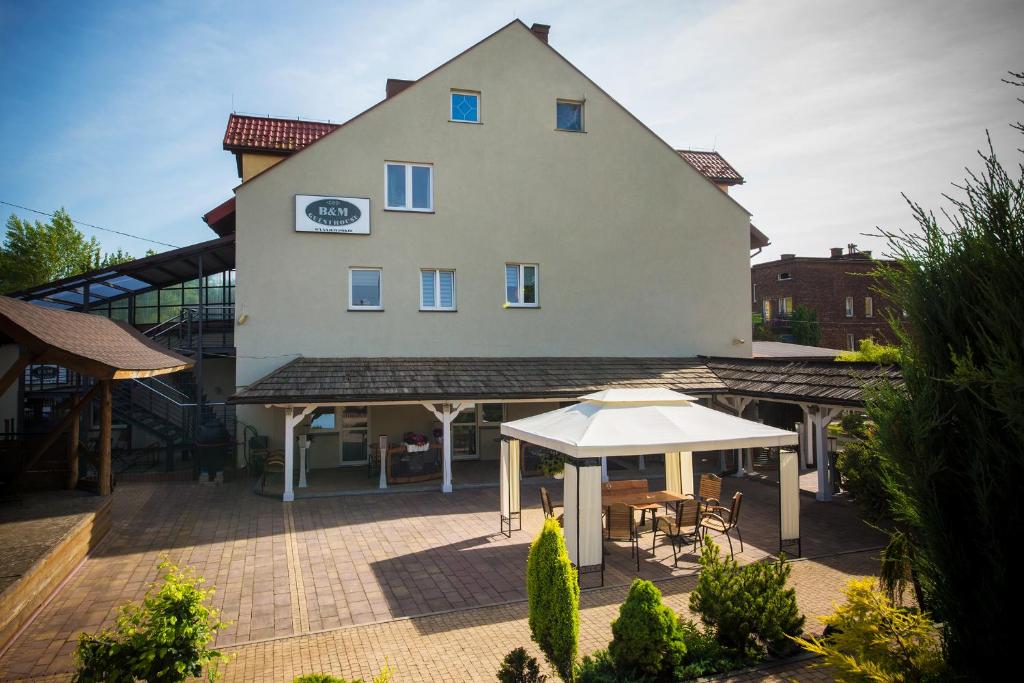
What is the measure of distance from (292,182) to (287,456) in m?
7.26

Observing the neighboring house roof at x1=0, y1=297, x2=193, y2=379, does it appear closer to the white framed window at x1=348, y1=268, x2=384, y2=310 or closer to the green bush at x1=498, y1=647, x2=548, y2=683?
the white framed window at x1=348, y1=268, x2=384, y2=310

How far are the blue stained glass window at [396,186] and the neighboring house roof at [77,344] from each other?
A: 6776 millimetres

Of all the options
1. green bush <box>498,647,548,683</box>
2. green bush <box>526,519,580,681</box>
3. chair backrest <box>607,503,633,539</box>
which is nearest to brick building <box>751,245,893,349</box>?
chair backrest <box>607,503,633,539</box>

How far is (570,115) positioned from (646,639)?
16600mm

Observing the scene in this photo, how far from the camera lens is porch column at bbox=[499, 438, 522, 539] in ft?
38.1

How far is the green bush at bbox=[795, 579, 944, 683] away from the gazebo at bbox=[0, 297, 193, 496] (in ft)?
33.2

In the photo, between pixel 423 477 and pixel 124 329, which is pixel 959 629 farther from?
pixel 124 329

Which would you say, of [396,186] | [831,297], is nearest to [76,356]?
[396,186]

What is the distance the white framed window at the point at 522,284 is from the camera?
1867cm

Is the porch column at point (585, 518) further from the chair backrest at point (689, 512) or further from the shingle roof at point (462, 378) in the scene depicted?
the shingle roof at point (462, 378)

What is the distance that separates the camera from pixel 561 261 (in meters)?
18.9

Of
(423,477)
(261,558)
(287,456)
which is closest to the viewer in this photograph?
(261,558)

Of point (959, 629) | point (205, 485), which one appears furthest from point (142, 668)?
point (205, 485)

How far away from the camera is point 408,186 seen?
17.7m
